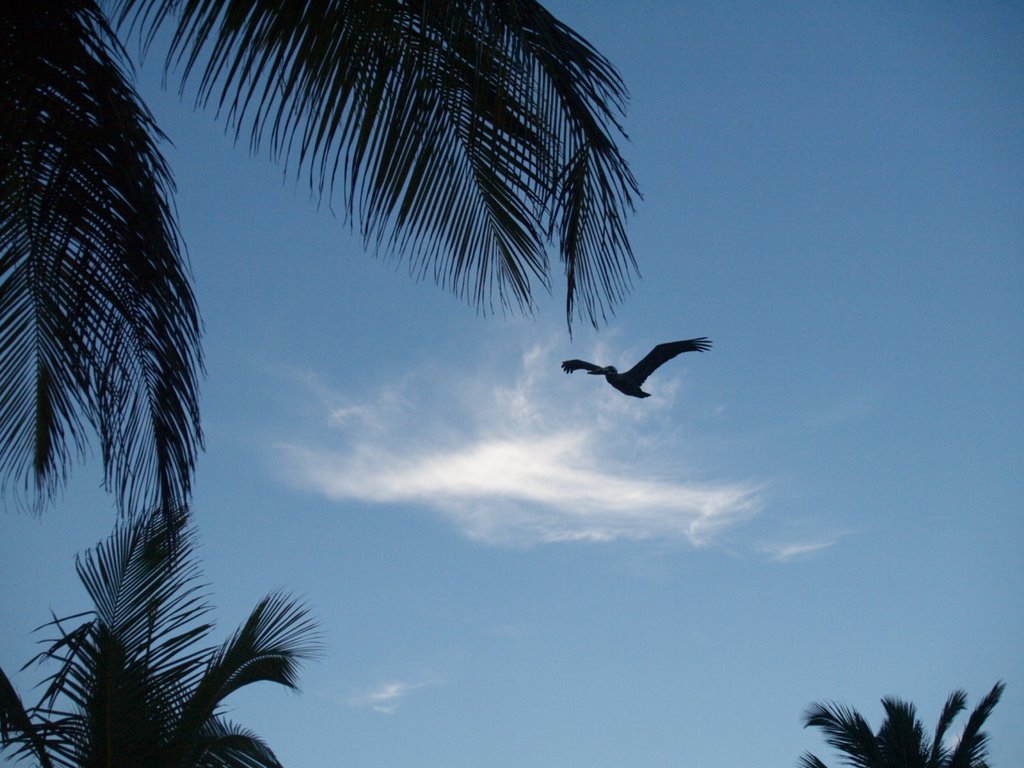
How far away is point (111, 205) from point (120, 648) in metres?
2.92

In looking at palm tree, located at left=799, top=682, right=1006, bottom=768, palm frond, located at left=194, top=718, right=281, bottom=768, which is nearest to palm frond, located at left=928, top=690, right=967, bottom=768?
Result: palm tree, located at left=799, top=682, right=1006, bottom=768

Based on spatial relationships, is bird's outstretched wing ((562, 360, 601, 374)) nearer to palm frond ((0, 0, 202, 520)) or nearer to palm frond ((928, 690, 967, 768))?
palm frond ((0, 0, 202, 520))

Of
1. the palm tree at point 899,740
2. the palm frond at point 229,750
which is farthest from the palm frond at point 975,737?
the palm frond at point 229,750

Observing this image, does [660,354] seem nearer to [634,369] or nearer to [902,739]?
[634,369]

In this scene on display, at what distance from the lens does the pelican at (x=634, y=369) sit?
402 cm

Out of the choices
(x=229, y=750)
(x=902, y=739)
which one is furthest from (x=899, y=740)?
(x=229, y=750)

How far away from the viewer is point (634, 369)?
13.3ft

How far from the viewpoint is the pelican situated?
402 cm

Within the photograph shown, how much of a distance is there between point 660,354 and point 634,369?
190 millimetres

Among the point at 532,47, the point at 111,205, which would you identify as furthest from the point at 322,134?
the point at 111,205

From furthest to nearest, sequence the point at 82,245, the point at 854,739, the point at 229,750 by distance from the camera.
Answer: the point at 854,739 → the point at 229,750 → the point at 82,245

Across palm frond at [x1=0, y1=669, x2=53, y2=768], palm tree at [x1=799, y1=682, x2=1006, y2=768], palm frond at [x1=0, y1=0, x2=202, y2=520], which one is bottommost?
palm frond at [x1=0, y1=669, x2=53, y2=768]

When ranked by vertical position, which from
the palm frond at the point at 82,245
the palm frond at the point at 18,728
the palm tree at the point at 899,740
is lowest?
the palm frond at the point at 18,728

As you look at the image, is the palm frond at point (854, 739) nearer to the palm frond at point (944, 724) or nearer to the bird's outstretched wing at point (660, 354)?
the palm frond at point (944, 724)
